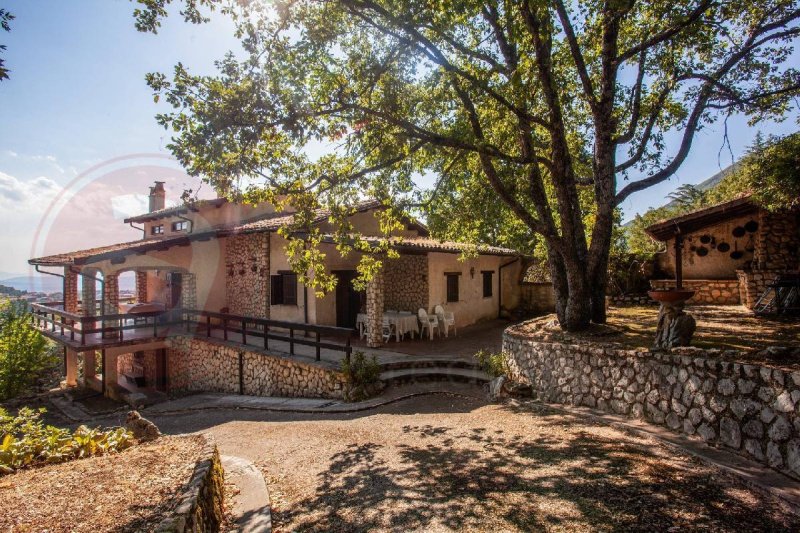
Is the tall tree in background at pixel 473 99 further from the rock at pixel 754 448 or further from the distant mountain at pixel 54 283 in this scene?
the distant mountain at pixel 54 283

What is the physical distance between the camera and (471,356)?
1105 centimetres

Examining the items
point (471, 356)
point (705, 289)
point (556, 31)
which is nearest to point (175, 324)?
point (471, 356)

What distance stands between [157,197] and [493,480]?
2571cm

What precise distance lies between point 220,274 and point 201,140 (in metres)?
11.0

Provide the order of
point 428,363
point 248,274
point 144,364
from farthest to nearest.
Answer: point 144,364, point 248,274, point 428,363

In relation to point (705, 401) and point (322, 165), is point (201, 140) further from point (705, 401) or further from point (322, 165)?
point (705, 401)

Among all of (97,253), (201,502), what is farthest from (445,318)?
(97,253)

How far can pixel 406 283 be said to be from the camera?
14.5 metres

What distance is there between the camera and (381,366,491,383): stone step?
989 cm

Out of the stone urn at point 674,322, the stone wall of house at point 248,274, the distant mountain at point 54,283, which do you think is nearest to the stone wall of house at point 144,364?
the stone wall of house at point 248,274

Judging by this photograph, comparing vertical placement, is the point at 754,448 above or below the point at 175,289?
below

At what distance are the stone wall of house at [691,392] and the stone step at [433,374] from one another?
6.24ft

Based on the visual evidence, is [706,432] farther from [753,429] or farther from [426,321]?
[426,321]

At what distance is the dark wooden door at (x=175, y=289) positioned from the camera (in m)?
18.6
